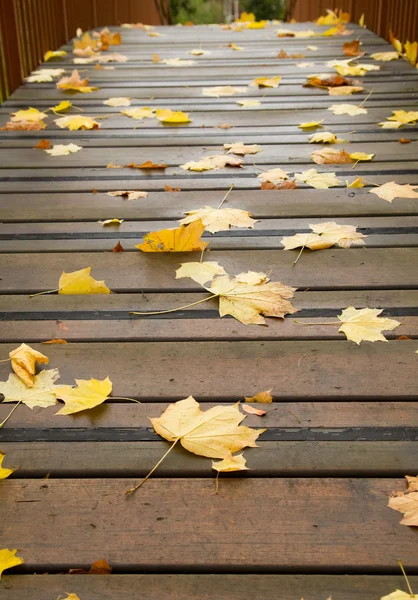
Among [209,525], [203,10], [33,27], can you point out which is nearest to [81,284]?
[209,525]

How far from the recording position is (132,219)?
2.26m

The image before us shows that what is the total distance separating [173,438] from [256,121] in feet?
7.34

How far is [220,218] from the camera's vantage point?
7.23 ft

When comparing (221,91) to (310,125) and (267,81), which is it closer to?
(267,81)

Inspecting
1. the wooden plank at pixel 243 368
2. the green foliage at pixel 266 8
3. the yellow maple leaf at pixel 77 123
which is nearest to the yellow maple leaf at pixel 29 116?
the yellow maple leaf at pixel 77 123

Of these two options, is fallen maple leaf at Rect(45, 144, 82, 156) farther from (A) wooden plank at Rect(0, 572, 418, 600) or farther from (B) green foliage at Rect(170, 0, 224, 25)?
(B) green foliage at Rect(170, 0, 224, 25)

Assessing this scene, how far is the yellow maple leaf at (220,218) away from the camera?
7.12 feet

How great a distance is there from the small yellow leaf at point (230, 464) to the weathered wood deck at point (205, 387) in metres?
0.02

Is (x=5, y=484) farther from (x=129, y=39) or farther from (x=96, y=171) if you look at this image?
(x=129, y=39)

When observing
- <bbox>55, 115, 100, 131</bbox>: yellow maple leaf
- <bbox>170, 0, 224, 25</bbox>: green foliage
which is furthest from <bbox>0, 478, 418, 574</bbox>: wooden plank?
<bbox>170, 0, 224, 25</bbox>: green foliage

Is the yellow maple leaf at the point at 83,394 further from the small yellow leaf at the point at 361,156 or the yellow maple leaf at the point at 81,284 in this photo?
the small yellow leaf at the point at 361,156

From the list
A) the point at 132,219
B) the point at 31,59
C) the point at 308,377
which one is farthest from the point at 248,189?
the point at 31,59

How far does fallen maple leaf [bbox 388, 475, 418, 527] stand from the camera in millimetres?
1120

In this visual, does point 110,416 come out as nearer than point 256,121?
Yes
